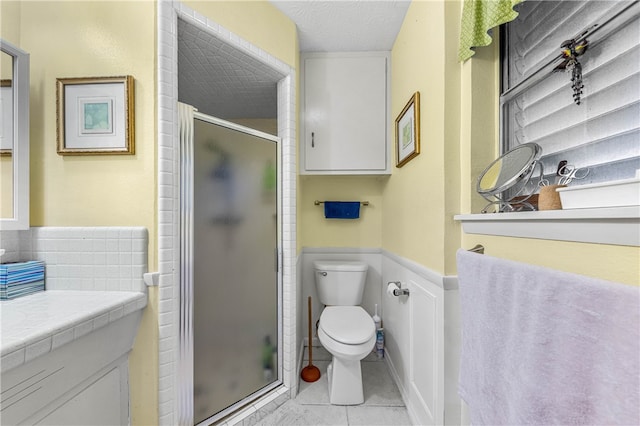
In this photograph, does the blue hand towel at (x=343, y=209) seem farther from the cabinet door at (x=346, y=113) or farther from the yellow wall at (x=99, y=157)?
the yellow wall at (x=99, y=157)

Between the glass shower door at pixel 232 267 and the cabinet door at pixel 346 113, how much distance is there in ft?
1.67

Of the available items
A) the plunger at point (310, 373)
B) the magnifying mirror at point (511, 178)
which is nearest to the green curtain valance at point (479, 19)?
the magnifying mirror at point (511, 178)

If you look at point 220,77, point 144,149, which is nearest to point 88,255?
point 144,149

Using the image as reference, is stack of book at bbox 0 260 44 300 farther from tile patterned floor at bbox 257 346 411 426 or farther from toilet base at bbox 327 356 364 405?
toilet base at bbox 327 356 364 405

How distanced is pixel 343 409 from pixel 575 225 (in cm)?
149

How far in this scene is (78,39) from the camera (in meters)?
1.06

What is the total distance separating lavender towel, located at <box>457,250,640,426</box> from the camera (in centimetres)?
42

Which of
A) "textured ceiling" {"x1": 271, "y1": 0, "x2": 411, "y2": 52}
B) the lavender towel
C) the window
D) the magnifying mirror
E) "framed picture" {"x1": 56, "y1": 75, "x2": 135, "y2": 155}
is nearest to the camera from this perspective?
the lavender towel

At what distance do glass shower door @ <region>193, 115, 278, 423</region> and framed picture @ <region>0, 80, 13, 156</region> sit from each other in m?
0.68

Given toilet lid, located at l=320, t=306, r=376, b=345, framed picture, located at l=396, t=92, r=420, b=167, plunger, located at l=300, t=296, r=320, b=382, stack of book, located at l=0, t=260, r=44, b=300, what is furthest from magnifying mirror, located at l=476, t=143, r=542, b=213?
stack of book, located at l=0, t=260, r=44, b=300

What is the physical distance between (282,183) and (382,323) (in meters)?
1.45

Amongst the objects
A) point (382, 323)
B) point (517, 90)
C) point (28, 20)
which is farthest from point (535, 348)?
point (28, 20)

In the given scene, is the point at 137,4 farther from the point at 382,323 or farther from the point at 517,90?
the point at 382,323

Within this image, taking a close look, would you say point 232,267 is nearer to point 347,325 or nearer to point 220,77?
point 347,325
